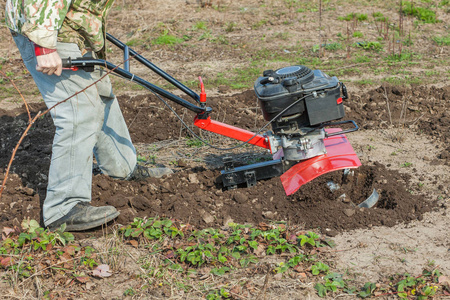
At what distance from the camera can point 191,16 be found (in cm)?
930

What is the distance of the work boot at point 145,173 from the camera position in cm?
433

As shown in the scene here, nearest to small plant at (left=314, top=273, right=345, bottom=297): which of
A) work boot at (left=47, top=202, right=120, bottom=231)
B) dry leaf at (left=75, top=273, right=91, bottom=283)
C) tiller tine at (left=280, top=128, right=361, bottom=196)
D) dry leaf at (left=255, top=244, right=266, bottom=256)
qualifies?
dry leaf at (left=255, top=244, right=266, bottom=256)

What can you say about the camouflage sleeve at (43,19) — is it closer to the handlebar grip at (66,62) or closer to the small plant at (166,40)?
A: the handlebar grip at (66,62)

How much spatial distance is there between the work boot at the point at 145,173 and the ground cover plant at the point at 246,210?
0.14m

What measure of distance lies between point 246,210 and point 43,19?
1845mm

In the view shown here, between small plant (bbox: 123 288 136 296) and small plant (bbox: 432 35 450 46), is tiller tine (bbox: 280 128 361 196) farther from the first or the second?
small plant (bbox: 432 35 450 46)

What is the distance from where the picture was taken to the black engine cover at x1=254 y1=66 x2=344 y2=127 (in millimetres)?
3455

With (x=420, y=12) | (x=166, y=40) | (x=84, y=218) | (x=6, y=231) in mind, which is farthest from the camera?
(x=420, y=12)

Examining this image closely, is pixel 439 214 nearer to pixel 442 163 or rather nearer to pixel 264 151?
pixel 442 163

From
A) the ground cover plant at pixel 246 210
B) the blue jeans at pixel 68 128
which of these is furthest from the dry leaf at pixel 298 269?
the blue jeans at pixel 68 128

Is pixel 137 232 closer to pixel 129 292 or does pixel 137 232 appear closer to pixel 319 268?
pixel 129 292

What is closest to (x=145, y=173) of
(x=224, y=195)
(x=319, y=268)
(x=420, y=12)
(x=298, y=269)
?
(x=224, y=195)

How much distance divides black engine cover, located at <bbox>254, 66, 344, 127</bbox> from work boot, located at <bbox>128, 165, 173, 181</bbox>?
1.26 meters

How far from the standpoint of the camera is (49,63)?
3.05 metres
